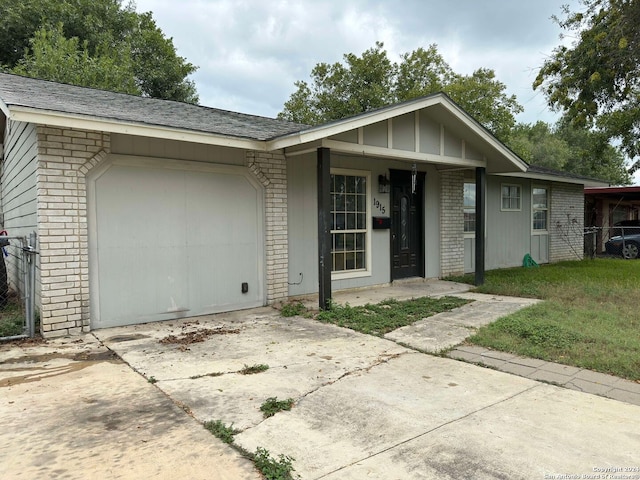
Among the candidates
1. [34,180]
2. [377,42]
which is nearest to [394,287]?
[34,180]

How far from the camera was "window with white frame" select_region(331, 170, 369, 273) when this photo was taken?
26.9ft

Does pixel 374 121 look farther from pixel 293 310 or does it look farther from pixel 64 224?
pixel 64 224

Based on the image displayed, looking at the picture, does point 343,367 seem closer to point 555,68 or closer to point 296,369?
point 296,369

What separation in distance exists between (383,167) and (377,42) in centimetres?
2390

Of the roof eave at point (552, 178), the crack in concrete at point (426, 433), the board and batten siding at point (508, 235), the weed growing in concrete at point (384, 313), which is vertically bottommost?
the crack in concrete at point (426, 433)

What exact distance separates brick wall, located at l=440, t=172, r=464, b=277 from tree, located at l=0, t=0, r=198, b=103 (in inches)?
632

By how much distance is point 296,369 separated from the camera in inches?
161

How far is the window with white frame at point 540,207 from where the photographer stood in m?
13.1

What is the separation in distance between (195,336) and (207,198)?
2132 millimetres

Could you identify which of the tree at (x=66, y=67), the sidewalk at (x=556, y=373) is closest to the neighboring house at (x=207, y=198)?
the sidewalk at (x=556, y=373)

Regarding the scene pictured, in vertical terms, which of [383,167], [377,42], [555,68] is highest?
[377,42]

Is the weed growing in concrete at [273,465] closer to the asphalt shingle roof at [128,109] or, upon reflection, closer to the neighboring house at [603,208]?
the asphalt shingle roof at [128,109]

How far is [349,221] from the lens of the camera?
27.6 ft

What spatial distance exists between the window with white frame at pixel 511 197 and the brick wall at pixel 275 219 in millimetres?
7434
